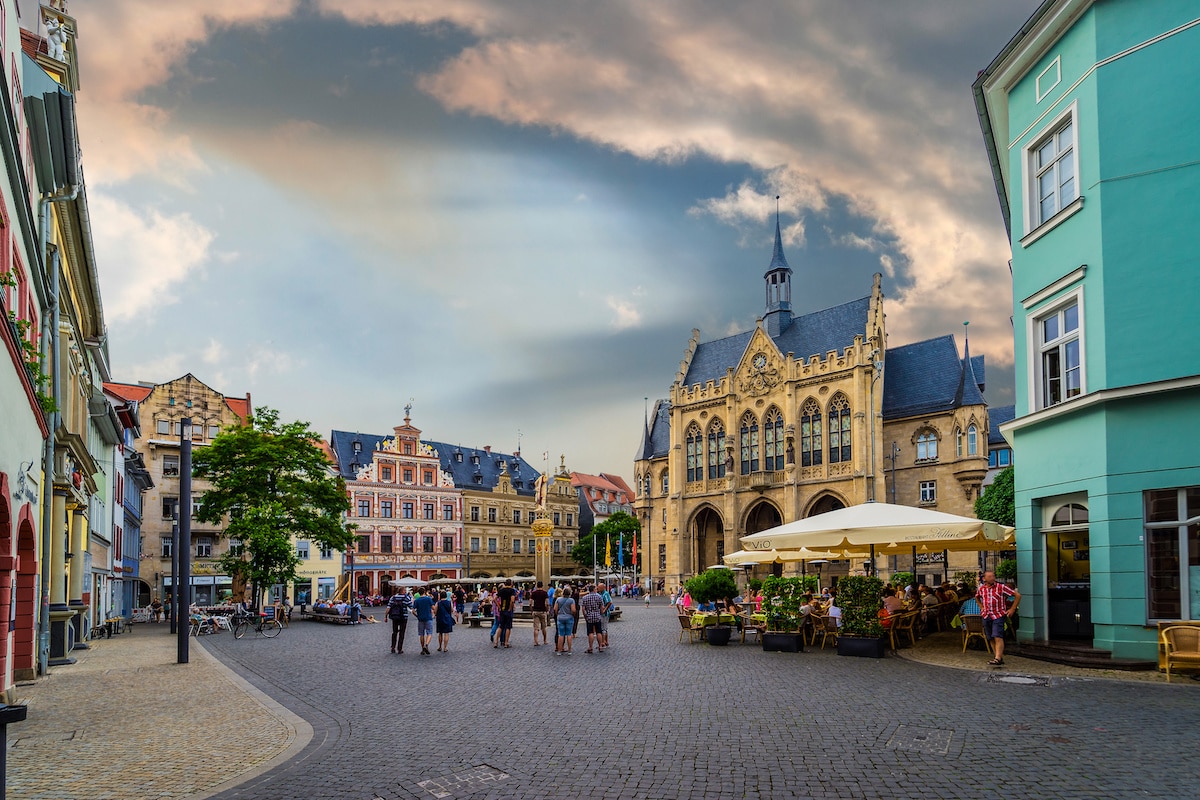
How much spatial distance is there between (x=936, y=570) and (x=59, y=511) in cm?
4537

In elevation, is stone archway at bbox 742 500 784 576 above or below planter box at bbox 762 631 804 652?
above

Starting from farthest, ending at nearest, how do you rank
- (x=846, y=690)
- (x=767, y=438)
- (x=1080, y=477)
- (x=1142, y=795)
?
(x=767, y=438), (x=1080, y=477), (x=846, y=690), (x=1142, y=795)

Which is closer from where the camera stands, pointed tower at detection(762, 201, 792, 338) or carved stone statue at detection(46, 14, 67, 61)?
carved stone statue at detection(46, 14, 67, 61)

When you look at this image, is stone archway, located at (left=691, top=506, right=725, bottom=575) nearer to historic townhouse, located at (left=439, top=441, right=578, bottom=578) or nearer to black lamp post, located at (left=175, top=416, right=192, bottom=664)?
historic townhouse, located at (left=439, top=441, right=578, bottom=578)

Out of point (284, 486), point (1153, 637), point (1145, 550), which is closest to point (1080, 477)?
point (1145, 550)

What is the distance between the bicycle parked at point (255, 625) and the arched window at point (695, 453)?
1449 inches

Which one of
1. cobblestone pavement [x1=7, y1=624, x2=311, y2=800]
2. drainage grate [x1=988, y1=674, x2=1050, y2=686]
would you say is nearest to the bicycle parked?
cobblestone pavement [x1=7, y1=624, x2=311, y2=800]

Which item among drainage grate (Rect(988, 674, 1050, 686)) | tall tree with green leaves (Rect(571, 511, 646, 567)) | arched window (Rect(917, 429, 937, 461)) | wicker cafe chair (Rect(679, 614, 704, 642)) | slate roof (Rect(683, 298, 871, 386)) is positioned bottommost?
tall tree with green leaves (Rect(571, 511, 646, 567))

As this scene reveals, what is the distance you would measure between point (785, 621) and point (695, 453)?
46.0 m

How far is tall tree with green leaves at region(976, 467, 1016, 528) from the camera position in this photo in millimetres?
39000

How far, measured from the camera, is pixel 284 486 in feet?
131

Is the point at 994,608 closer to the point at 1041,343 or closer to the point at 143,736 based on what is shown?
the point at 1041,343

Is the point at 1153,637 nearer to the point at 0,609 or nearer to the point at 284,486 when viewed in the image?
the point at 0,609

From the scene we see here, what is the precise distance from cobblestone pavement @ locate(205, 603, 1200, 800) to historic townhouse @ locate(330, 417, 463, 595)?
50879 mm
